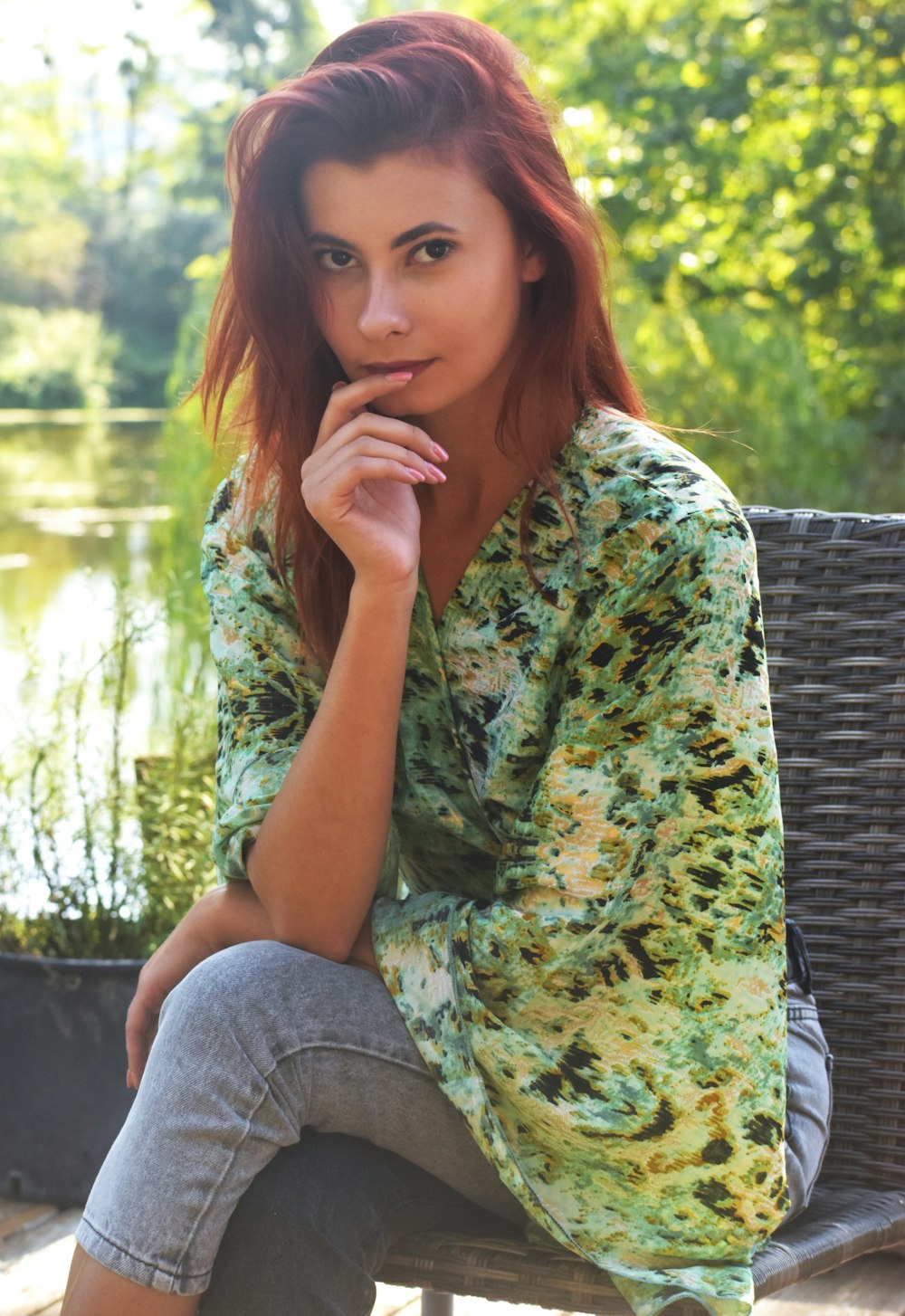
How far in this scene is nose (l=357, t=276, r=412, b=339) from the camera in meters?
1.36

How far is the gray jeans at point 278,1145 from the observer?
114 cm

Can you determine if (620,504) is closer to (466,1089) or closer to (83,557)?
(466,1089)

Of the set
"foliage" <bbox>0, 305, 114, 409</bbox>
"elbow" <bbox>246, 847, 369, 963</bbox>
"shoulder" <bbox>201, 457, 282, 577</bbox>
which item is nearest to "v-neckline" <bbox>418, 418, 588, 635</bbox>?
"shoulder" <bbox>201, 457, 282, 577</bbox>

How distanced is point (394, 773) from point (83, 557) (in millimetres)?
5206

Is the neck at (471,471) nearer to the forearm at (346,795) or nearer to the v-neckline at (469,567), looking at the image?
the v-neckline at (469,567)

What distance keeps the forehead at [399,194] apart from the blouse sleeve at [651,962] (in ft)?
1.24

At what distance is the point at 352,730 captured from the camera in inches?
53.3

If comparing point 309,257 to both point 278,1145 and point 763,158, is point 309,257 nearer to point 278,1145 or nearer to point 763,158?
point 278,1145

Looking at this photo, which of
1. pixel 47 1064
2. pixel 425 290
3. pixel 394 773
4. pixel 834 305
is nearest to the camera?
pixel 425 290

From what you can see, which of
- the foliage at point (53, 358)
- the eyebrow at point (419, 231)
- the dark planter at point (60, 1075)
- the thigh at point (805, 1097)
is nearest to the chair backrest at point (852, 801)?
the thigh at point (805, 1097)

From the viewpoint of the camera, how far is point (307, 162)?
4.52 ft

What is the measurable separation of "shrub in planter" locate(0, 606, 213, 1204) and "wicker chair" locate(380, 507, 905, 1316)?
37.9 inches

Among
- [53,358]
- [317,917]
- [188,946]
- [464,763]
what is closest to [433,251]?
[464,763]

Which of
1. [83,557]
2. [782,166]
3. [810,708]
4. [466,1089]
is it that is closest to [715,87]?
[782,166]
